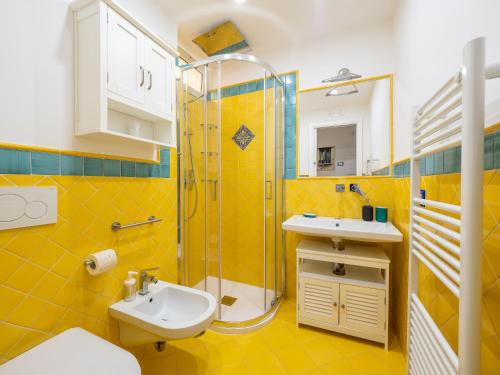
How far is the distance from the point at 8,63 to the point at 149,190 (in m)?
0.92

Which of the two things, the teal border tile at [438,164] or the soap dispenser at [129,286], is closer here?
the teal border tile at [438,164]

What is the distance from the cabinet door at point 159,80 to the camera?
52.6 inches

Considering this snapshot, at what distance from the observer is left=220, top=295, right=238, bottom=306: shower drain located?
2008mm

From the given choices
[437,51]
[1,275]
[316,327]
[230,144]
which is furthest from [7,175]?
[316,327]

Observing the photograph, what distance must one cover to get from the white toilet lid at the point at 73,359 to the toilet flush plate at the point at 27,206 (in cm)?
55

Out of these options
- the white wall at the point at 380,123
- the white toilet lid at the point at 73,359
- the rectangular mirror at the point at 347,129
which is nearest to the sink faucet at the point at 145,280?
the white toilet lid at the point at 73,359

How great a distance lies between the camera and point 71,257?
112 cm

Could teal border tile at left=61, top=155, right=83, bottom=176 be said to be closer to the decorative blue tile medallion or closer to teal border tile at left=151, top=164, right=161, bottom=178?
teal border tile at left=151, top=164, right=161, bottom=178

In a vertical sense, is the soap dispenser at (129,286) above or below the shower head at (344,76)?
below

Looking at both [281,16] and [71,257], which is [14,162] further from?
[281,16]

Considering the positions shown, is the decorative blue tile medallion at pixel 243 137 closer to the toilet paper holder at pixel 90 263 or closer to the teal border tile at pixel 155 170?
the teal border tile at pixel 155 170

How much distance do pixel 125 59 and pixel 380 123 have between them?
201cm

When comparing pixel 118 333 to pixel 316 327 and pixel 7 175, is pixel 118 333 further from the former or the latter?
pixel 316 327

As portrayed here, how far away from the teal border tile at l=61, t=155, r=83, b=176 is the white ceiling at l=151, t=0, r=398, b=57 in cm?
142
